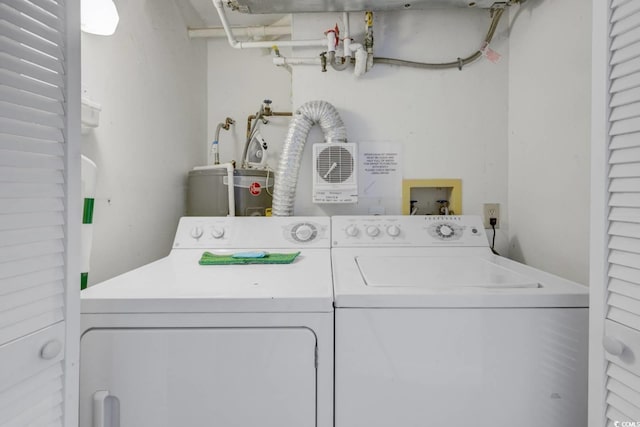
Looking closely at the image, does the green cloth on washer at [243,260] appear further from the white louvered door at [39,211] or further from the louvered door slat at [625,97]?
the louvered door slat at [625,97]

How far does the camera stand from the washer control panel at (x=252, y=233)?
1355 mm

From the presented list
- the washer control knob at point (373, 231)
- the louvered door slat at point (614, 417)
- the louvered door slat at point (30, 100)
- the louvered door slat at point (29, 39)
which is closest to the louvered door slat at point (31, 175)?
the louvered door slat at point (30, 100)

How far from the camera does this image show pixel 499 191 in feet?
5.31

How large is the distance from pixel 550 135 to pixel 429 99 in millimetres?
605

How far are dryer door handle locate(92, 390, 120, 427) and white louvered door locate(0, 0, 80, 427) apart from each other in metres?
0.15

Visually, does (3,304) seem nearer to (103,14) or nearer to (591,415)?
(103,14)

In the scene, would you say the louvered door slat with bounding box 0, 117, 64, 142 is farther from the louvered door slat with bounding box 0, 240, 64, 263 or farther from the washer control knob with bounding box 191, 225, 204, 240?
the washer control knob with bounding box 191, 225, 204, 240

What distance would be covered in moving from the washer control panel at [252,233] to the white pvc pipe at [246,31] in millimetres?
1259

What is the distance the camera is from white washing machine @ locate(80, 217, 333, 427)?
73 centimetres

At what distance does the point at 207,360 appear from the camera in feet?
2.42

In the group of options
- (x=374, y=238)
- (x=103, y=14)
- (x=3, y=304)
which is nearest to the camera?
(x=3, y=304)

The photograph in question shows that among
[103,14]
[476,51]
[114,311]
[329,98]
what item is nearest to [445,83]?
[476,51]

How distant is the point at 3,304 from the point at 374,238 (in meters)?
1.17

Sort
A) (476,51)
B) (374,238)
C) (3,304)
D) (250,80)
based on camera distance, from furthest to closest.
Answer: (250,80) < (476,51) < (374,238) < (3,304)
